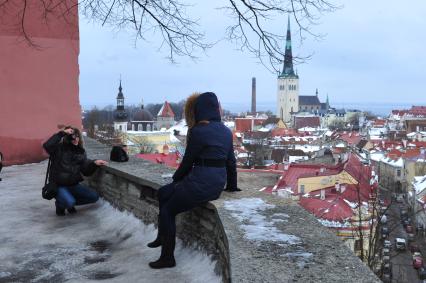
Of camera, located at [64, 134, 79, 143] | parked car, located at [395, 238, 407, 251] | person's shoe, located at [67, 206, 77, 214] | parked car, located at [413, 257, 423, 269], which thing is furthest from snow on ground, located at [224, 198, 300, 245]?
parked car, located at [395, 238, 407, 251]

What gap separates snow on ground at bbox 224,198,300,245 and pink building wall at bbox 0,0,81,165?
19.9 ft

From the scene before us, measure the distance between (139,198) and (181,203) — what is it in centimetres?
150

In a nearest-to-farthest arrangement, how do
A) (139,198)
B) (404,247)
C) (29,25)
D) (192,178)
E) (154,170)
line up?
1. (192,178)
2. (139,198)
3. (154,170)
4. (29,25)
5. (404,247)

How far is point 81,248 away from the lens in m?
4.72

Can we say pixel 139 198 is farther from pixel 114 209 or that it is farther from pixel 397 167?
pixel 397 167

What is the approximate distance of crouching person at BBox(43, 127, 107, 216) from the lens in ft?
19.1

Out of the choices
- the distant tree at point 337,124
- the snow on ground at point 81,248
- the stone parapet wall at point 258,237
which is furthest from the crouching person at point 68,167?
the distant tree at point 337,124

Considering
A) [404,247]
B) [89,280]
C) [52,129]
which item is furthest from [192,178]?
[404,247]

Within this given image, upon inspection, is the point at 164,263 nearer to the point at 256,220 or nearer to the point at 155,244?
the point at 155,244

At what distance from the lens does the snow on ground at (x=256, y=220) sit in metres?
3.18

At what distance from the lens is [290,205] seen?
3.93 m

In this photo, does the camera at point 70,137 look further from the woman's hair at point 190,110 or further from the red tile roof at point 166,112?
the red tile roof at point 166,112

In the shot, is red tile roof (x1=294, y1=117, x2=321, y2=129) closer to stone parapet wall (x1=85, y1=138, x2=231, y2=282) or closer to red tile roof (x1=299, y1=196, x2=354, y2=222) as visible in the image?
red tile roof (x1=299, y1=196, x2=354, y2=222)

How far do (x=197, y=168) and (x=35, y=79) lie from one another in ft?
21.2
